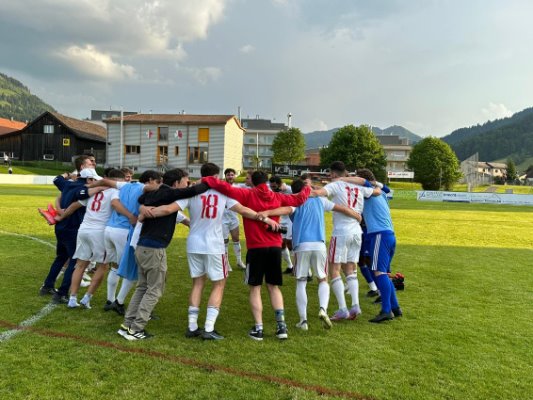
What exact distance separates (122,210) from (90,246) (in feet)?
2.83

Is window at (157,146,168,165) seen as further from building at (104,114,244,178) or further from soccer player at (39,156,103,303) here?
soccer player at (39,156,103,303)

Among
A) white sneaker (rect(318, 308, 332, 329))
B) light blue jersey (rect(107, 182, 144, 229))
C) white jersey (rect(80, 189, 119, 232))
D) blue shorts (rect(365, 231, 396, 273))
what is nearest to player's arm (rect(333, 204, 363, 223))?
blue shorts (rect(365, 231, 396, 273))

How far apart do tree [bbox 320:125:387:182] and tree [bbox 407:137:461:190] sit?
6778mm

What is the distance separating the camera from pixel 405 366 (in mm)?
4539

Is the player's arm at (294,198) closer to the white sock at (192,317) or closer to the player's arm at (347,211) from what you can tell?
the player's arm at (347,211)

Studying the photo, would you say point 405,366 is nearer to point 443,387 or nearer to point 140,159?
point 443,387

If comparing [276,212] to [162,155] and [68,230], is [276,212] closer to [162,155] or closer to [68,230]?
[68,230]

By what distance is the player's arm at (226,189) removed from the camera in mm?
4969

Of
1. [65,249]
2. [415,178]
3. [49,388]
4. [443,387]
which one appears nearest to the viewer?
[49,388]

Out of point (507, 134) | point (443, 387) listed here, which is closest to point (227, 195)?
point (443, 387)

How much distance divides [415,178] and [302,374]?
7012 centimetres

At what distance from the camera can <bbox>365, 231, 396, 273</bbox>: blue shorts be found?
239 inches

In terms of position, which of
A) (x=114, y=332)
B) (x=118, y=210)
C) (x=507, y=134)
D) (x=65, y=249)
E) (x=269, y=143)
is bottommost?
(x=114, y=332)

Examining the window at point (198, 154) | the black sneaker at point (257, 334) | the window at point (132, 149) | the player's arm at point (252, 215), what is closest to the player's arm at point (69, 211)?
the player's arm at point (252, 215)
